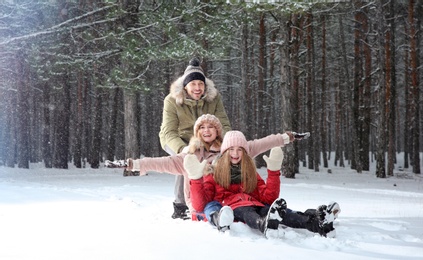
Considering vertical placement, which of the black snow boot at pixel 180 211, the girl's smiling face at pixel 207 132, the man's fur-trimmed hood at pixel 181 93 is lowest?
the black snow boot at pixel 180 211

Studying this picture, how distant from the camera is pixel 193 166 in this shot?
13.3 ft

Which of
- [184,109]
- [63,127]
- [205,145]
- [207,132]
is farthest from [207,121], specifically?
[63,127]

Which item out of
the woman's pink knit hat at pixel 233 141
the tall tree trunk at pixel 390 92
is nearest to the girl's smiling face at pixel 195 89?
the woman's pink knit hat at pixel 233 141

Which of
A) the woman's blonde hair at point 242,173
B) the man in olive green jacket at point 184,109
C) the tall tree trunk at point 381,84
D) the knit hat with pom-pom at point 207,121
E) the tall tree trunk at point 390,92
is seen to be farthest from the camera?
the tall tree trunk at point 390,92

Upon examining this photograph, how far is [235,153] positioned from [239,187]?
376 millimetres

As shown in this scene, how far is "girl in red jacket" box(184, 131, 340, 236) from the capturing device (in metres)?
3.81

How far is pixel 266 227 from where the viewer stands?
3506mm

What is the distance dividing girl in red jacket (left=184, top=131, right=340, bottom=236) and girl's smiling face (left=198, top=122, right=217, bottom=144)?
41 cm

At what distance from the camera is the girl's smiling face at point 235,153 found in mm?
4352

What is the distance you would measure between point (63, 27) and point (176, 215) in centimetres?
896

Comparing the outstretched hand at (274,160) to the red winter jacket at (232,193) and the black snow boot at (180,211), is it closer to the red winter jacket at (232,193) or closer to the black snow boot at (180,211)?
the red winter jacket at (232,193)

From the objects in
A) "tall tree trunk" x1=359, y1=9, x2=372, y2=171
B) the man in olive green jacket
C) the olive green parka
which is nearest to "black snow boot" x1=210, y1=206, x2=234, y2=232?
the man in olive green jacket

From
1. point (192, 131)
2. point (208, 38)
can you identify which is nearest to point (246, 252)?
point (192, 131)

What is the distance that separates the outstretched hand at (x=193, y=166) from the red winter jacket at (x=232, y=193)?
8cm
